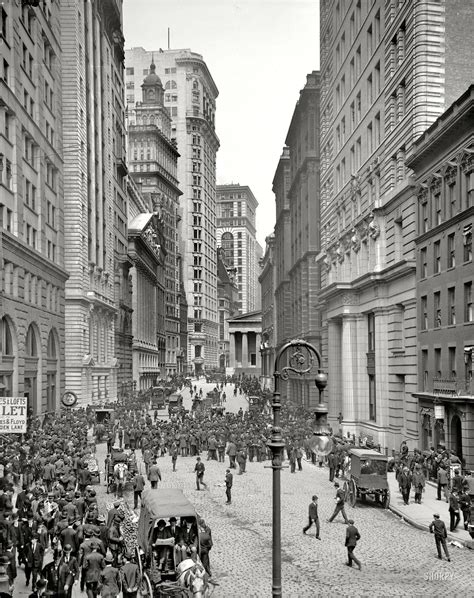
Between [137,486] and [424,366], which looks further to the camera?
[424,366]

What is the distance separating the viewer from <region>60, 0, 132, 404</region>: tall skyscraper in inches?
2645

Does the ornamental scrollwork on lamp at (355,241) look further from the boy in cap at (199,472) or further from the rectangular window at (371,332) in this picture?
the boy in cap at (199,472)

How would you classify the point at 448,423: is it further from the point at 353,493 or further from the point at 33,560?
the point at 33,560

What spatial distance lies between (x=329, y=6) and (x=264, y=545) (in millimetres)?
51672

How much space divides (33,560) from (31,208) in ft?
124

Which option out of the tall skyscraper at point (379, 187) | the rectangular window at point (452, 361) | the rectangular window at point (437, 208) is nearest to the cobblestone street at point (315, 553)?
the rectangular window at point (452, 361)

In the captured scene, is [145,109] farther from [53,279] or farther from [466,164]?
[466,164]

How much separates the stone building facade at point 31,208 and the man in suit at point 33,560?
2567cm

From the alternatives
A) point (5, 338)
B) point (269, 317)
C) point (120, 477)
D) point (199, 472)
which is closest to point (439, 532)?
point (199, 472)

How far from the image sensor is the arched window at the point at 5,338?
4441 centimetres

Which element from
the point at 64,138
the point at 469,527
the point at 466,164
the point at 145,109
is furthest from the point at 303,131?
the point at 145,109

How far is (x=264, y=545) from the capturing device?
22656mm

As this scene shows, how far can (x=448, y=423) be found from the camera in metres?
34.7

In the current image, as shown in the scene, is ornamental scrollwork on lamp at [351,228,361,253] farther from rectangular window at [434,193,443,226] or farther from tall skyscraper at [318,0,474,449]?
rectangular window at [434,193,443,226]
